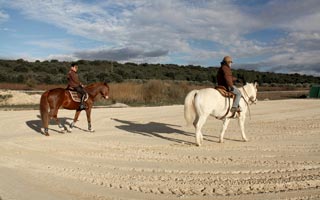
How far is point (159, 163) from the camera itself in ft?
29.3

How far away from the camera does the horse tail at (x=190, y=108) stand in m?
11.2

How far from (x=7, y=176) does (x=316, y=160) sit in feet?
22.7

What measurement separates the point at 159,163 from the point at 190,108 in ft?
8.94

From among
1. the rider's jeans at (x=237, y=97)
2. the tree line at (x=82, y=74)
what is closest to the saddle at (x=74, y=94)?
the rider's jeans at (x=237, y=97)

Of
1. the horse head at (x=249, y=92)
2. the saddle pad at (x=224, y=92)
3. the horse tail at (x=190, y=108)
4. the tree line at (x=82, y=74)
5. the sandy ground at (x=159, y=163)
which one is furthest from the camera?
the tree line at (x=82, y=74)

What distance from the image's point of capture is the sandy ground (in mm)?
6504

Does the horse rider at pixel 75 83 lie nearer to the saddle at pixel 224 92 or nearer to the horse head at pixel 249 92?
the saddle at pixel 224 92

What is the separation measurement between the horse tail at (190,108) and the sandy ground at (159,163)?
0.83 m

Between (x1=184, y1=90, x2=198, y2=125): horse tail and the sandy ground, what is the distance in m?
0.83

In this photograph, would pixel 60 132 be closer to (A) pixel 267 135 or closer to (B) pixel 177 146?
(B) pixel 177 146

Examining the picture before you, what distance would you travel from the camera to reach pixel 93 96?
48.2ft

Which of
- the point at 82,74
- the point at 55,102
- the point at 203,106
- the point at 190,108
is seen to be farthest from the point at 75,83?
the point at 82,74

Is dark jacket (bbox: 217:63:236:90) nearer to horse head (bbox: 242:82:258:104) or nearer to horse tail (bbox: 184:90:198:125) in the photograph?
horse head (bbox: 242:82:258:104)

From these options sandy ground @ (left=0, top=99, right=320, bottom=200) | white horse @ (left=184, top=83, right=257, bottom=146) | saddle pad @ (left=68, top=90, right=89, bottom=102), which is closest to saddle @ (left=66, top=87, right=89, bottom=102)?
saddle pad @ (left=68, top=90, right=89, bottom=102)
